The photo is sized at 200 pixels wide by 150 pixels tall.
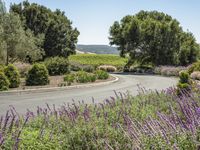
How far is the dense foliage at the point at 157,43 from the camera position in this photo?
61.0m

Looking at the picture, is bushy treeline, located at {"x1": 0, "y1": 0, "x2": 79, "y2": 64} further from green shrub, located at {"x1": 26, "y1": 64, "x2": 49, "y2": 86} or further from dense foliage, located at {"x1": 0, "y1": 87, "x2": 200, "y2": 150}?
dense foliage, located at {"x1": 0, "y1": 87, "x2": 200, "y2": 150}

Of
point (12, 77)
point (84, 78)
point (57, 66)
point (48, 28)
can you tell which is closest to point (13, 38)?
point (57, 66)

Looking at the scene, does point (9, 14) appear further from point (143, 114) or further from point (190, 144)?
point (190, 144)

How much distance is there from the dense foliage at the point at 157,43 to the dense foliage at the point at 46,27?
10456 mm

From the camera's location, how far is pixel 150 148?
405 cm

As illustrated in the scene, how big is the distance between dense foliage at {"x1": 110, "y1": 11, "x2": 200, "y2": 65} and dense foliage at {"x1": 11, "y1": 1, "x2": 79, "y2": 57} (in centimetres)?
1046

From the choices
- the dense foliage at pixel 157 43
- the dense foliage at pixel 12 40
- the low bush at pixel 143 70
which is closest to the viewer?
the dense foliage at pixel 12 40

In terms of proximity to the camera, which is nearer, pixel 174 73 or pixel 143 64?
pixel 174 73

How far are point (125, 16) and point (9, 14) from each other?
141 ft

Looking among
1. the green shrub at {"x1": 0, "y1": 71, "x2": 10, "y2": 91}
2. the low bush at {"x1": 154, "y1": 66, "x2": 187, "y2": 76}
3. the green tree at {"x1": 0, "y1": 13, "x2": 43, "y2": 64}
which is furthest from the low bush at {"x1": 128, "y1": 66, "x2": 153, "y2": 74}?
the green shrub at {"x1": 0, "y1": 71, "x2": 10, "y2": 91}

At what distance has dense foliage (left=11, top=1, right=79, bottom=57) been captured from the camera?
6122cm

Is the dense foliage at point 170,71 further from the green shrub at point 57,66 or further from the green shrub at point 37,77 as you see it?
the green shrub at point 37,77

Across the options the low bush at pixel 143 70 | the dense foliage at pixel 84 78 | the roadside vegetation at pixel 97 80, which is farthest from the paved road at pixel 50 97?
the low bush at pixel 143 70

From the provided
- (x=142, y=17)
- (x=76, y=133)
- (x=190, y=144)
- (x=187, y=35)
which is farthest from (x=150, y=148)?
(x=142, y=17)
